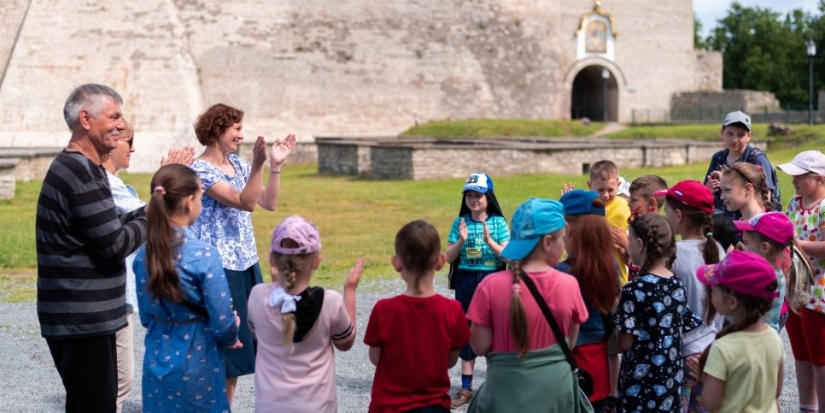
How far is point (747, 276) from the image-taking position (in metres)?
3.53

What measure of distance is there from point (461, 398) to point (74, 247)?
8.21ft

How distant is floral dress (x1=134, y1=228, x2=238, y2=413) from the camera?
3.73m

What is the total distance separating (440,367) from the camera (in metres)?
3.79

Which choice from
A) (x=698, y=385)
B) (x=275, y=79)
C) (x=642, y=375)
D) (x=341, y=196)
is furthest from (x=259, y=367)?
(x=275, y=79)

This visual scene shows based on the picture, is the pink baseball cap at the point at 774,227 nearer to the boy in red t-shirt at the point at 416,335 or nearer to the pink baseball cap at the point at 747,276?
the pink baseball cap at the point at 747,276

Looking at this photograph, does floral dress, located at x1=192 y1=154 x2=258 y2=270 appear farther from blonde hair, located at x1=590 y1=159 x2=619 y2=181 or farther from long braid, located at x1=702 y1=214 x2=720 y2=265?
long braid, located at x1=702 y1=214 x2=720 y2=265

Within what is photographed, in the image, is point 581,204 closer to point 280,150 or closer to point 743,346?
point 743,346

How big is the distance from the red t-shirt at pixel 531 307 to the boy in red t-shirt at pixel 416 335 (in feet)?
0.46

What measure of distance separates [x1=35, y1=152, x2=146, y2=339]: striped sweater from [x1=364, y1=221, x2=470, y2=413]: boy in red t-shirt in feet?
3.73

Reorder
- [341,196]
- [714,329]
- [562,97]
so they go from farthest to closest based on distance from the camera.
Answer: [562,97], [341,196], [714,329]

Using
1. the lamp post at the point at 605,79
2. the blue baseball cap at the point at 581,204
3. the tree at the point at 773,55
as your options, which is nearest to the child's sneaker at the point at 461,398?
the blue baseball cap at the point at 581,204

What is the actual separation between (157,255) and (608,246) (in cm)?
194

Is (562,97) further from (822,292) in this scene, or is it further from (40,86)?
(822,292)

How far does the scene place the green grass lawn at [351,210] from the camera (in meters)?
10.6
